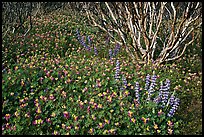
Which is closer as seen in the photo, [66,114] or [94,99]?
[66,114]

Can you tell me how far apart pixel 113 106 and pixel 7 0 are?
14.8ft

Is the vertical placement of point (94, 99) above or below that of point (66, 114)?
above

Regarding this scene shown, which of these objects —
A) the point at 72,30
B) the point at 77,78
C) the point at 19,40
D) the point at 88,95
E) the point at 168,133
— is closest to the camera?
the point at 168,133

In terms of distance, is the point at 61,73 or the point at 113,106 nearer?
the point at 113,106

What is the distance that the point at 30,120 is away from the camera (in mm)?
3736

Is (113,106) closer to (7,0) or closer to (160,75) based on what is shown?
(160,75)

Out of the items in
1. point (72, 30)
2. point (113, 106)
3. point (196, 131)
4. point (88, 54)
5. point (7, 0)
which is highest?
point (7, 0)

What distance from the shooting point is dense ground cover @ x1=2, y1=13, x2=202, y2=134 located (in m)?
3.61

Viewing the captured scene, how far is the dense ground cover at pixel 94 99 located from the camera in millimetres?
3607

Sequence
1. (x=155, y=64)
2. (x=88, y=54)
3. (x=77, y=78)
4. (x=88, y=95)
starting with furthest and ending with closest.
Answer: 1. (x=88, y=54)
2. (x=155, y=64)
3. (x=77, y=78)
4. (x=88, y=95)

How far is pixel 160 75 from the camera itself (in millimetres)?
5051

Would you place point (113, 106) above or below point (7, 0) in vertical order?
below

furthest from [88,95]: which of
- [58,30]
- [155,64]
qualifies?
[58,30]

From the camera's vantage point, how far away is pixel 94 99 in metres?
4.10
